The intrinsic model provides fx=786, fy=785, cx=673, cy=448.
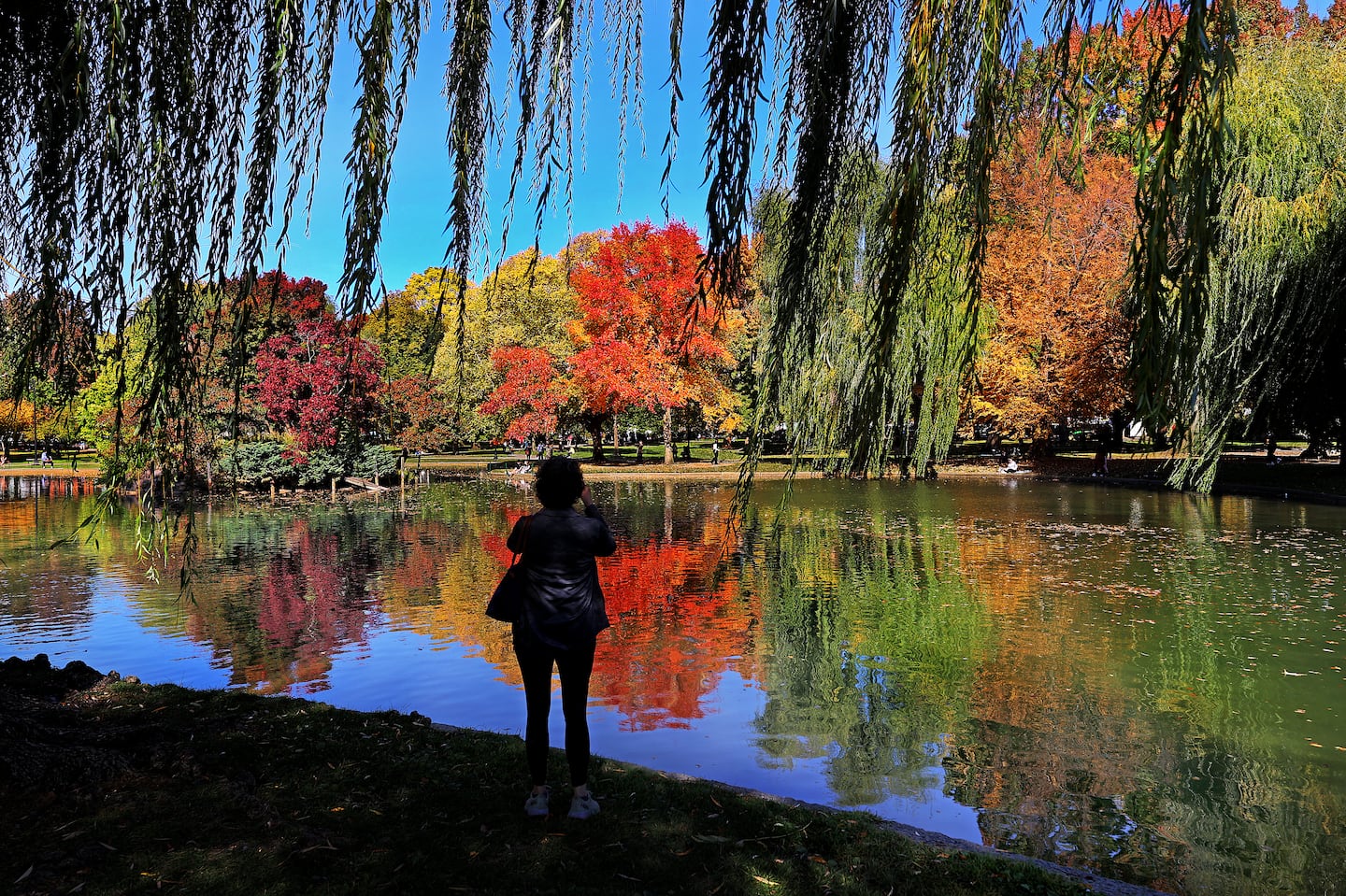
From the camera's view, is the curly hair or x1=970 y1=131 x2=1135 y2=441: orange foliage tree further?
x1=970 y1=131 x2=1135 y2=441: orange foliage tree

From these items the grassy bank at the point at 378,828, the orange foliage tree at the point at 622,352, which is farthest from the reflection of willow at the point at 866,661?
the orange foliage tree at the point at 622,352

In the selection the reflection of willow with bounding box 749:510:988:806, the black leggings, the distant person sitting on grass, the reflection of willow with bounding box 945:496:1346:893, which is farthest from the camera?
the distant person sitting on grass

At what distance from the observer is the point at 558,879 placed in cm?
310

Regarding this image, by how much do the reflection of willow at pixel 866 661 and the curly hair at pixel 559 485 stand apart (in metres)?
1.84

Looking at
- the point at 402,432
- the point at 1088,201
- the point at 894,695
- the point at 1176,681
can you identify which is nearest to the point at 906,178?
the point at 894,695

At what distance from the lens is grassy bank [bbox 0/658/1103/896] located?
3068mm

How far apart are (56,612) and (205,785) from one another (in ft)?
24.4

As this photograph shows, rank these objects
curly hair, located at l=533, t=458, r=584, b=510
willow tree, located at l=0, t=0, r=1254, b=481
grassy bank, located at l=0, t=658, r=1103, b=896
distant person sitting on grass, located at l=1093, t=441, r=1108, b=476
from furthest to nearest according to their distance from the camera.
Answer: distant person sitting on grass, located at l=1093, t=441, r=1108, b=476, curly hair, located at l=533, t=458, r=584, b=510, grassy bank, located at l=0, t=658, r=1103, b=896, willow tree, located at l=0, t=0, r=1254, b=481

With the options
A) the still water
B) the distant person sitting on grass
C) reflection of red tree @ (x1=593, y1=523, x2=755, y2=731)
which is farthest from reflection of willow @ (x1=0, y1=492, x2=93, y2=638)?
the distant person sitting on grass

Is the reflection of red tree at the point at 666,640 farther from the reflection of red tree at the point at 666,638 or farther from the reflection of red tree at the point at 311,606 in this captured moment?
the reflection of red tree at the point at 311,606

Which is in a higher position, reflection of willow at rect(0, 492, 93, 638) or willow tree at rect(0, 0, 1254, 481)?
willow tree at rect(0, 0, 1254, 481)

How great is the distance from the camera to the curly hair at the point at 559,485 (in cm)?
364

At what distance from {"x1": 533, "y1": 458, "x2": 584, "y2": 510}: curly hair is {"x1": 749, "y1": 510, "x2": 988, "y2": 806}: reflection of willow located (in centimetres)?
184

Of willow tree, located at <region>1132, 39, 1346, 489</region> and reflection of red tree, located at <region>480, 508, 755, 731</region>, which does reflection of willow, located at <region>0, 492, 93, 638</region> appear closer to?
reflection of red tree, located at <region>480, 508, 755, 731</region>
